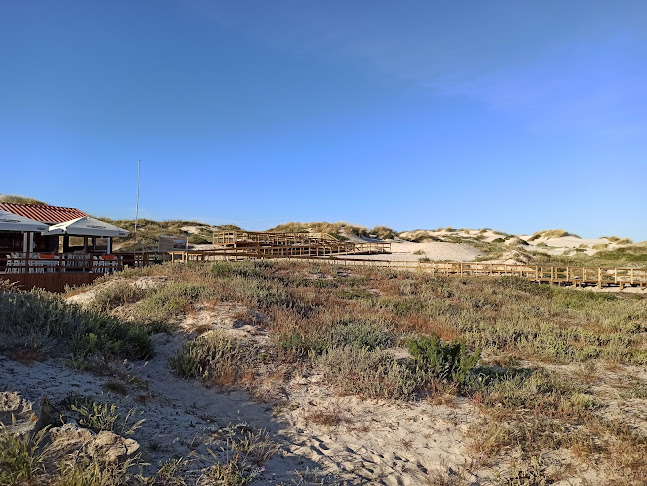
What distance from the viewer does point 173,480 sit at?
138 inches

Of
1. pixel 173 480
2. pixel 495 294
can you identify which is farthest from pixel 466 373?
pixel 495 294

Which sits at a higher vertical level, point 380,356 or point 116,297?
point 116,297

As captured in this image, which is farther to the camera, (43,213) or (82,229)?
(43,213)

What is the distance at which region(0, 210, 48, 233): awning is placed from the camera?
55.0 ft

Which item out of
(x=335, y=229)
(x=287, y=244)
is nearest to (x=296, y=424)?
(x=287, y=244)

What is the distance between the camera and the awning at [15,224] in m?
16.8

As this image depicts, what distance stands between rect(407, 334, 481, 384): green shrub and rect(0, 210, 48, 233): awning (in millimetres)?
17448

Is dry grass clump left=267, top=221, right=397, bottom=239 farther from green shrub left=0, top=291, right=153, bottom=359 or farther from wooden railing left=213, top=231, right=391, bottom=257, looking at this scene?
green shrub left=0, top=291, right=153, bottom=359

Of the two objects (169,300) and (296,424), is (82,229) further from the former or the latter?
(296,424)

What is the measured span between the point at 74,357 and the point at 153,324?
299 centimetres

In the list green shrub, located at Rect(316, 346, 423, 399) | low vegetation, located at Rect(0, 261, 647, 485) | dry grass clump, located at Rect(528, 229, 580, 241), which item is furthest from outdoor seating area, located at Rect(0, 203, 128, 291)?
dry grass clump, located at Rect(528, 229, 580, 241)

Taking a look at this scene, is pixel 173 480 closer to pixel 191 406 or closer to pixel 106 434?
pixel 106 434

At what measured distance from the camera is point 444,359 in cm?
711

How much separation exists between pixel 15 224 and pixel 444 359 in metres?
18.4
